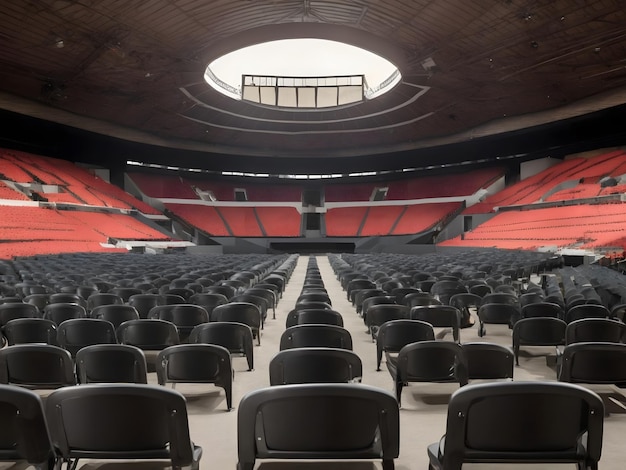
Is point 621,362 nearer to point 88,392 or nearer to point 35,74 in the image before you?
point 88,392

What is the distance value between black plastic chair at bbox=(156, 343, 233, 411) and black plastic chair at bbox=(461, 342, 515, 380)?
6.71 ft

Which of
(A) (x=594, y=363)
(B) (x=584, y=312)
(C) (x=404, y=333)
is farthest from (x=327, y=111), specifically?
(A) (x=594, y=363)

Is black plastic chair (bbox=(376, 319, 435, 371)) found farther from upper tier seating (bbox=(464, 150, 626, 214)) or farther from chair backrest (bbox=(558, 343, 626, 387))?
upper tier seating (bbox=(464, 150, 626, 214))

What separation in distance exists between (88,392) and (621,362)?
3.83 metres

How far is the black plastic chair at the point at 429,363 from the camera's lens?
4184 millimetres

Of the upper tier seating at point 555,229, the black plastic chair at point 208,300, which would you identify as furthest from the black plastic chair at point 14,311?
the upper tier seating at point 555,229

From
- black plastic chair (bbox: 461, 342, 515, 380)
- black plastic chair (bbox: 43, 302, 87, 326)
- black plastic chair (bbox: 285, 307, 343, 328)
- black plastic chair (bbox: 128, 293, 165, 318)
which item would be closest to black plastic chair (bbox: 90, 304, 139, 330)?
black plastic chair (bbox: 43, 302, 87, 326)

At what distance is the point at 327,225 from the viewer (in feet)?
157

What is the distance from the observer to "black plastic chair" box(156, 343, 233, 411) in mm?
4090

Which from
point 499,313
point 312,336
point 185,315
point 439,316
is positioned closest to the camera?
point 312,336

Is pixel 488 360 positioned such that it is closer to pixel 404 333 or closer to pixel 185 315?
pixel 404 333

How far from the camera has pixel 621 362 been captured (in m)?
3.87

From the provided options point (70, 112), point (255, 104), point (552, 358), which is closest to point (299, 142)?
point (255, 104)

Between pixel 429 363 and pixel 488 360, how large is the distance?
0.51 metres
